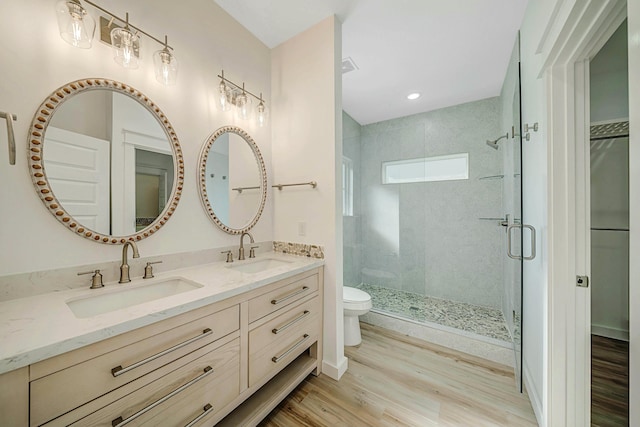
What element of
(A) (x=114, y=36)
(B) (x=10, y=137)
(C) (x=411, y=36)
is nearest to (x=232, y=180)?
(A) (x=114, y=36)

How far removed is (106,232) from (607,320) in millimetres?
3968

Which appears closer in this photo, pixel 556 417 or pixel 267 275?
pixel 556 417

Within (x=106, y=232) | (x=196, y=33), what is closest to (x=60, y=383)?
(x=106, y=232)

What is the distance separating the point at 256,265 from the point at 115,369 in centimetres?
101

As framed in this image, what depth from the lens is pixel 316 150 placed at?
180cm

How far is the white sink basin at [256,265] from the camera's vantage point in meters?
1.64

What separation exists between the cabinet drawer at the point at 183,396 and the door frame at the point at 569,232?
5.28ft

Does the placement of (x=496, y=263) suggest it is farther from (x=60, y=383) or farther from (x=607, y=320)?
(x=60, y=383)

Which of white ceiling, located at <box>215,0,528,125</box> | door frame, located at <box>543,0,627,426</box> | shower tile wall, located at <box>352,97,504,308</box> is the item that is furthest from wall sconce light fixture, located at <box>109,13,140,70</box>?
shower tile wall, located at <box>352,97,504,308</box>

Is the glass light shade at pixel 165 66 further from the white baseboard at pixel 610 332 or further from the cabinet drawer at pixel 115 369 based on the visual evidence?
the white baseboard at pixel 610 332

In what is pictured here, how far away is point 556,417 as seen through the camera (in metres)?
1.18

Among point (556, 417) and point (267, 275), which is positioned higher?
point (267, 275)

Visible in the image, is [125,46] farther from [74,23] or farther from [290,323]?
[290,323]

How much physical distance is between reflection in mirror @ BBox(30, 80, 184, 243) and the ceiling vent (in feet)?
5.35
